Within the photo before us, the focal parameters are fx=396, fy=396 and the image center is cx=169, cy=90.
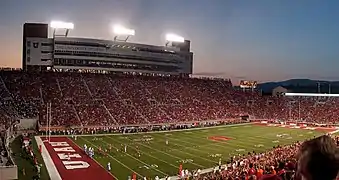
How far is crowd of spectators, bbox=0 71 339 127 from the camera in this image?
49.1 metres

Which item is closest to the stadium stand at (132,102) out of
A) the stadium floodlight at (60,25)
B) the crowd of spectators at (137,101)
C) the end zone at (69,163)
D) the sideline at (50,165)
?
the crowd of spectators at (137,101)

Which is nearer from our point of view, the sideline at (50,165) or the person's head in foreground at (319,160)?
the person's head in foreground at (319,160)

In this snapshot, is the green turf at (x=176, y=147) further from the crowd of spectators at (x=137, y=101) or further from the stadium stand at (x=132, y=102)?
the crowd of spectators at (x=137, y=101)

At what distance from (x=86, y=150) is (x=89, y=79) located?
108ft

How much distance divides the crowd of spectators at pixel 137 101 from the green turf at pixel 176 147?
9860 millimetres

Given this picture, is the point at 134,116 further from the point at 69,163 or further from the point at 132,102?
the point at 69,163

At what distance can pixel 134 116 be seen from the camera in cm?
5188

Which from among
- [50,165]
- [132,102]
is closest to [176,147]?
[50,165]

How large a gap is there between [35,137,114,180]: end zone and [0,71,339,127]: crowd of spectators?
13741 millimetres

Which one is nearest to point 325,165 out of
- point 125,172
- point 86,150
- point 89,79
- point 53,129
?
point 125,172

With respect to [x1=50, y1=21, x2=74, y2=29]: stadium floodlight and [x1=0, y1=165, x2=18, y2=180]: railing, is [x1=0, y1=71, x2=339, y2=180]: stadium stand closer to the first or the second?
[x1=50, y1=21, x2=74, y2=29]: stadium floodlight

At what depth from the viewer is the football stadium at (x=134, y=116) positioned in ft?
80.3

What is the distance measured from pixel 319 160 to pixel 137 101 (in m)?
55.8

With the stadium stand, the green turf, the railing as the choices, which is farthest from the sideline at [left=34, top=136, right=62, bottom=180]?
the stadium stand
